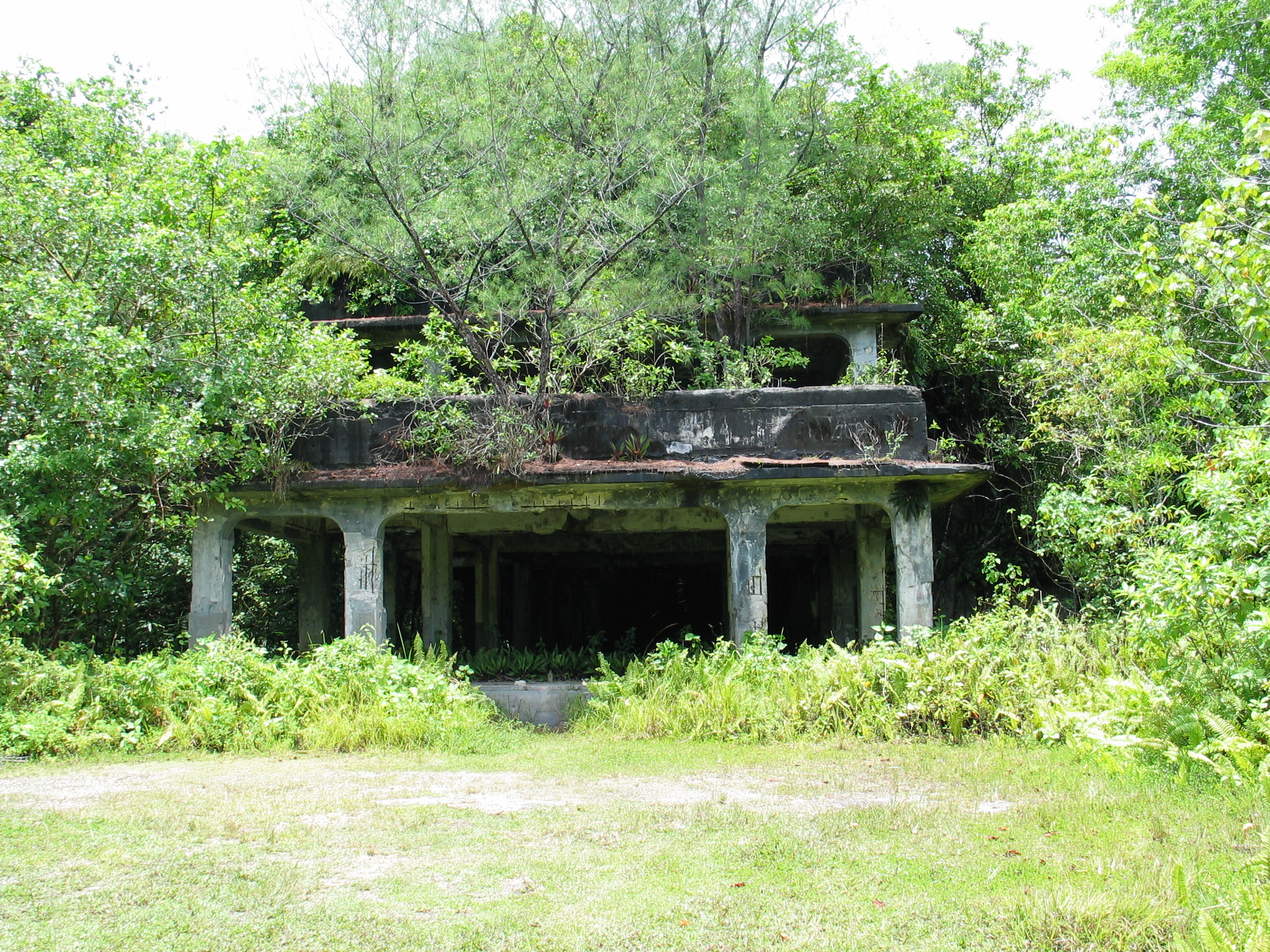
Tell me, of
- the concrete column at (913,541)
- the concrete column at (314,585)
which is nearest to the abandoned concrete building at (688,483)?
the concrete column at (913,541)

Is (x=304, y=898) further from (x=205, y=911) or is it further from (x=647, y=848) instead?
(x=647, y=848)

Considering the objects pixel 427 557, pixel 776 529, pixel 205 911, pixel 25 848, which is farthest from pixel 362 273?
pixel 205 911

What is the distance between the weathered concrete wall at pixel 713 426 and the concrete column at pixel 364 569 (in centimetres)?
61

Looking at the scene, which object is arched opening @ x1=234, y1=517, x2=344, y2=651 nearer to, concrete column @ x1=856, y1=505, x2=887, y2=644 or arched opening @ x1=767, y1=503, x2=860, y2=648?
arched opening @ x1=767, y1=503, x2=860, y2=648

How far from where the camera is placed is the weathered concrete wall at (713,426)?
1107 cm

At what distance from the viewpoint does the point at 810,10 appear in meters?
14.1

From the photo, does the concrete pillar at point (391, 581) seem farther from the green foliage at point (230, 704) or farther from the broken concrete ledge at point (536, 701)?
the green foliage at point (230, 704)

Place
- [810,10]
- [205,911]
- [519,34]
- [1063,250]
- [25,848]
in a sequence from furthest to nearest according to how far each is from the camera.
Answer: [1063,250]
[810,10]
[519,34]
[25,848]
[205,911]

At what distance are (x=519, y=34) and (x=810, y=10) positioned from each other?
5.02m

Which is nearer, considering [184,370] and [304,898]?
[304,898]

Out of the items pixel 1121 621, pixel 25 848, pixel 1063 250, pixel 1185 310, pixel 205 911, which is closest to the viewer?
pixel 205 911

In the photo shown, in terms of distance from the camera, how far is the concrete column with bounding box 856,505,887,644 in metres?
13.3

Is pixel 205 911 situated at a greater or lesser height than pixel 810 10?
lesser

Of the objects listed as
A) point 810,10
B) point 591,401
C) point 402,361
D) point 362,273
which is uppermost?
point 810,10
